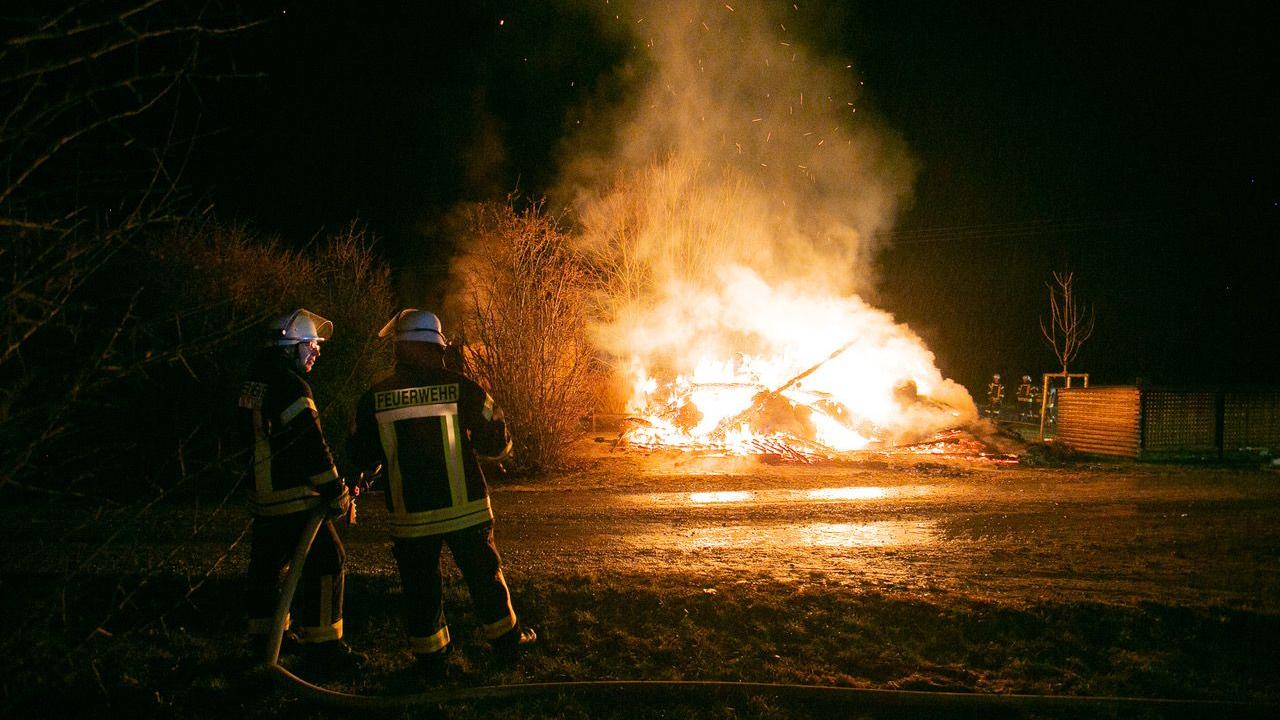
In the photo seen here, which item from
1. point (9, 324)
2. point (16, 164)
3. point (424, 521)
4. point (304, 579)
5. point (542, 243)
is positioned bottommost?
point (304, 579)

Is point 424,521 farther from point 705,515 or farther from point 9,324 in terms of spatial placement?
point 705,515

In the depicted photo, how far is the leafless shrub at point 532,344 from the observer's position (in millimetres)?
12578

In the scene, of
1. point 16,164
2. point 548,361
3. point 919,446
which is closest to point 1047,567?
point 16,164

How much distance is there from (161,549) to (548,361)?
6721mm

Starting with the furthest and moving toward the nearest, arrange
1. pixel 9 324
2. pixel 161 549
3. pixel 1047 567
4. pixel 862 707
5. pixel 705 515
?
pixel 705 515, pixel 161 549, pixel 1047 567, pixel 862 707, pixel 9 324

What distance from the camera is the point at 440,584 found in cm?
418

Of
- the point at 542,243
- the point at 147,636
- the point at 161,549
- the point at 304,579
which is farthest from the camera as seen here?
the point at 542,243

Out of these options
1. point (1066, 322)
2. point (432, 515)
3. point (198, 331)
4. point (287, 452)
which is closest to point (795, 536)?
point (432, 515)

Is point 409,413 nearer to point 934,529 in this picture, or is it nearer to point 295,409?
point 295,409

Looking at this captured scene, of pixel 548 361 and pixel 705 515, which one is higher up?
pixel 548 361

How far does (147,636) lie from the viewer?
4.78 m

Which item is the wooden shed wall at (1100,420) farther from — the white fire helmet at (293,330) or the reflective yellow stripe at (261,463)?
the reflective yellow stripe at (261,463)

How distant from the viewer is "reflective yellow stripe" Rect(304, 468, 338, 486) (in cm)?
A: 433

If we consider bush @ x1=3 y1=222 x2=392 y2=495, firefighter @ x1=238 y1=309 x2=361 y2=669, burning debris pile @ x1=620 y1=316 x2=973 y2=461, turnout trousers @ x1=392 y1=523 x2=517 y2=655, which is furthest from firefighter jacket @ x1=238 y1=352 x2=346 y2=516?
burning debris pile @ x1=620 y1=316 x2=973 y2=461
